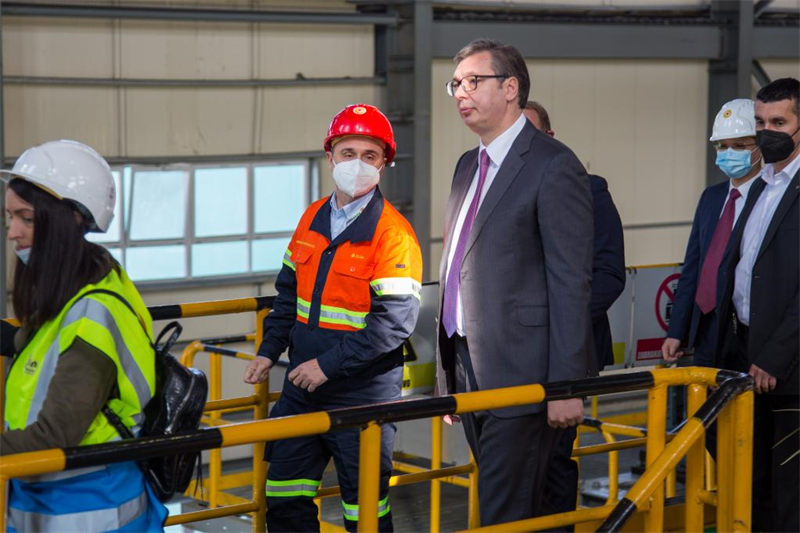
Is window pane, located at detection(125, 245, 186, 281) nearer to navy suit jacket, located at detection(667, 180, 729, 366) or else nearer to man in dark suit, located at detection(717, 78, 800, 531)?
navy suit jacket, located at detection(667, 180, 729, 366)

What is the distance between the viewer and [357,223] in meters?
3.90

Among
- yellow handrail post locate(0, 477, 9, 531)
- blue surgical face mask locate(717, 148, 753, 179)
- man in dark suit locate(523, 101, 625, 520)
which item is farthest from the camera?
blue surgical face mask locate(717, 148, 753, 179)

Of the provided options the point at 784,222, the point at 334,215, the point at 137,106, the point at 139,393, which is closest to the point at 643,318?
the point at 784,222

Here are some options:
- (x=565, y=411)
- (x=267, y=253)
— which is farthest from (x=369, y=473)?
(x=267, y=253)

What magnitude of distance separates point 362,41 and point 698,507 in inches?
312

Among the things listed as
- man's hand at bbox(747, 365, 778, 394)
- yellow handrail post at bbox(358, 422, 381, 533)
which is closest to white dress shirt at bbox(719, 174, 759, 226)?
man's hand at bbox(747, 365, 778, 394)

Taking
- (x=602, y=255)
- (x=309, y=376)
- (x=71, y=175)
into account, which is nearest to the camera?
(x=71, y=175)

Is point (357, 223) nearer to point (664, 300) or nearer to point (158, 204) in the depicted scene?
point (664, 300)

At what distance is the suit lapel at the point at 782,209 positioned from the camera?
4.06m

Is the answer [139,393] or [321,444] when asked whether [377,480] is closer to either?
[139,393]

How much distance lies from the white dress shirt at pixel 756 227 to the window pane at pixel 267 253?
661 centimetres

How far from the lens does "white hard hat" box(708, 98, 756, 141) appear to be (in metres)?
4.72

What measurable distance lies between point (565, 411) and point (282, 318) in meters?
1.20

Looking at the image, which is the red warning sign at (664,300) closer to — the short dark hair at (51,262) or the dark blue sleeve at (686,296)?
the dark blue sleeve at (686,296)
